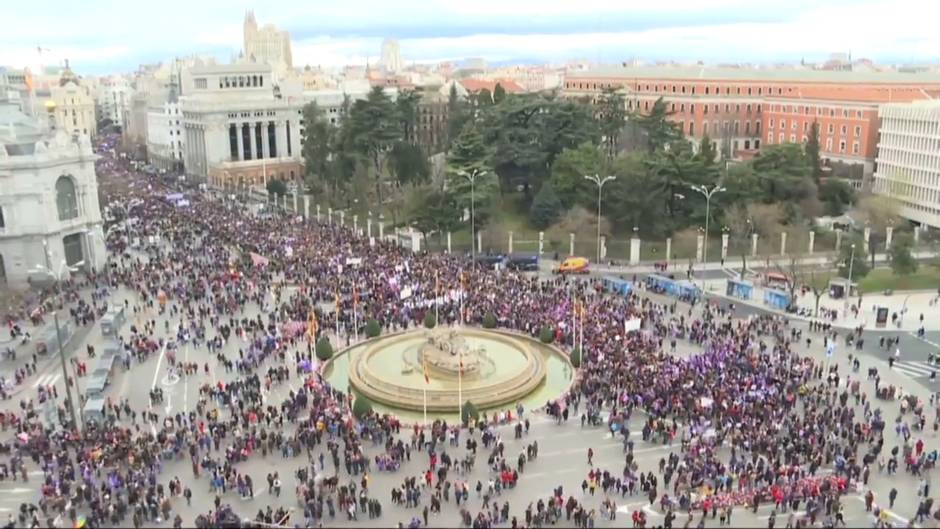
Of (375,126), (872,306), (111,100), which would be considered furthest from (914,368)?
→ (111,100)

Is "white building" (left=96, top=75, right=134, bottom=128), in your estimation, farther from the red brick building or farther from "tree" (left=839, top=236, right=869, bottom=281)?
"tree" (left=839, top=236, right=869, bottom=281)

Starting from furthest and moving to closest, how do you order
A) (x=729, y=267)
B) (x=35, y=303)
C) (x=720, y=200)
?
1. (x=720, y=200)
2. (x=729, y=267)
3. (x=35, y=303)

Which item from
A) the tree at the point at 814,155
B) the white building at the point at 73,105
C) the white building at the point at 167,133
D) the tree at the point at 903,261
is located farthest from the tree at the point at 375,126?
the white building at the point at 73,105

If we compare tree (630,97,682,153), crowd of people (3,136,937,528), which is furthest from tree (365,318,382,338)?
tree (630,97,682,153)

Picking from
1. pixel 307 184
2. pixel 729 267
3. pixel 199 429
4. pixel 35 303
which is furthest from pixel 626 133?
pixel 199 429

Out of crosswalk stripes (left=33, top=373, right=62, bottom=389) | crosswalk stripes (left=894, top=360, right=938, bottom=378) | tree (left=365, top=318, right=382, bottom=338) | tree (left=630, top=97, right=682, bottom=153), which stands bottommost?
crosswalk stripes (left=33, top=373, right=62, bottom=389)

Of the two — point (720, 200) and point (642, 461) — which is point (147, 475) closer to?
point (642, 461)

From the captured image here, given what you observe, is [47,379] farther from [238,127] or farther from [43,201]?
[238,127]
